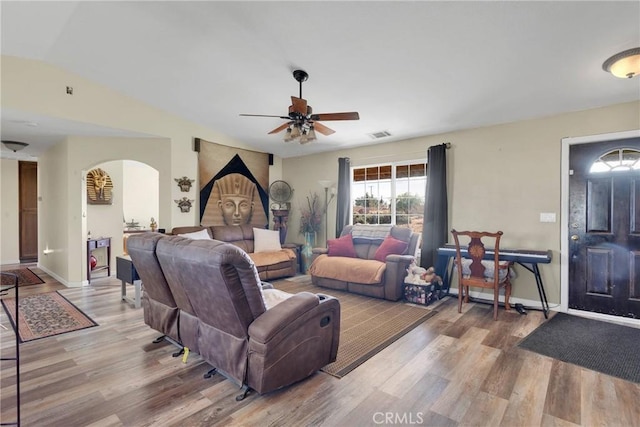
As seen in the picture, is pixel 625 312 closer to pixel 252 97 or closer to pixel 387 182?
pixel 387 182

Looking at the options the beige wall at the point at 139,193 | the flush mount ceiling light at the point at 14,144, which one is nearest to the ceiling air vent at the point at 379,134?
the flush mount ceiling light at the point at 14,144

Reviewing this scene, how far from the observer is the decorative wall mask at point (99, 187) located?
19.6 feet

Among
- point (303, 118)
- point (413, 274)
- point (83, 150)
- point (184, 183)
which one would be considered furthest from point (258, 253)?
point (83, 150)

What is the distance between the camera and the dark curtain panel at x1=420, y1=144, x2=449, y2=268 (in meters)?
4.75

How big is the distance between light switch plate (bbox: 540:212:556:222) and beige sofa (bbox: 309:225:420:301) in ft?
5.20

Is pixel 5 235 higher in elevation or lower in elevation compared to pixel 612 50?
lower

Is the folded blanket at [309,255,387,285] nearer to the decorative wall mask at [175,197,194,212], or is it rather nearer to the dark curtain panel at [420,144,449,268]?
the dark curtain panel at [420,144,449,268]

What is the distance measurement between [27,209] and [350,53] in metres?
8.60

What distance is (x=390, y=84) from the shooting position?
12.3 ft

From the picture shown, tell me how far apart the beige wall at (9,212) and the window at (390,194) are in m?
7.84

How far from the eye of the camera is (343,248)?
5191 mm

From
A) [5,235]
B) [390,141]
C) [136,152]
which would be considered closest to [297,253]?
[390,141]

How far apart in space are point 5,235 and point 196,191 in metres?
5.24

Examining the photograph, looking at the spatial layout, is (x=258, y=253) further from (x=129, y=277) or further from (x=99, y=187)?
(x=99, y=187)
